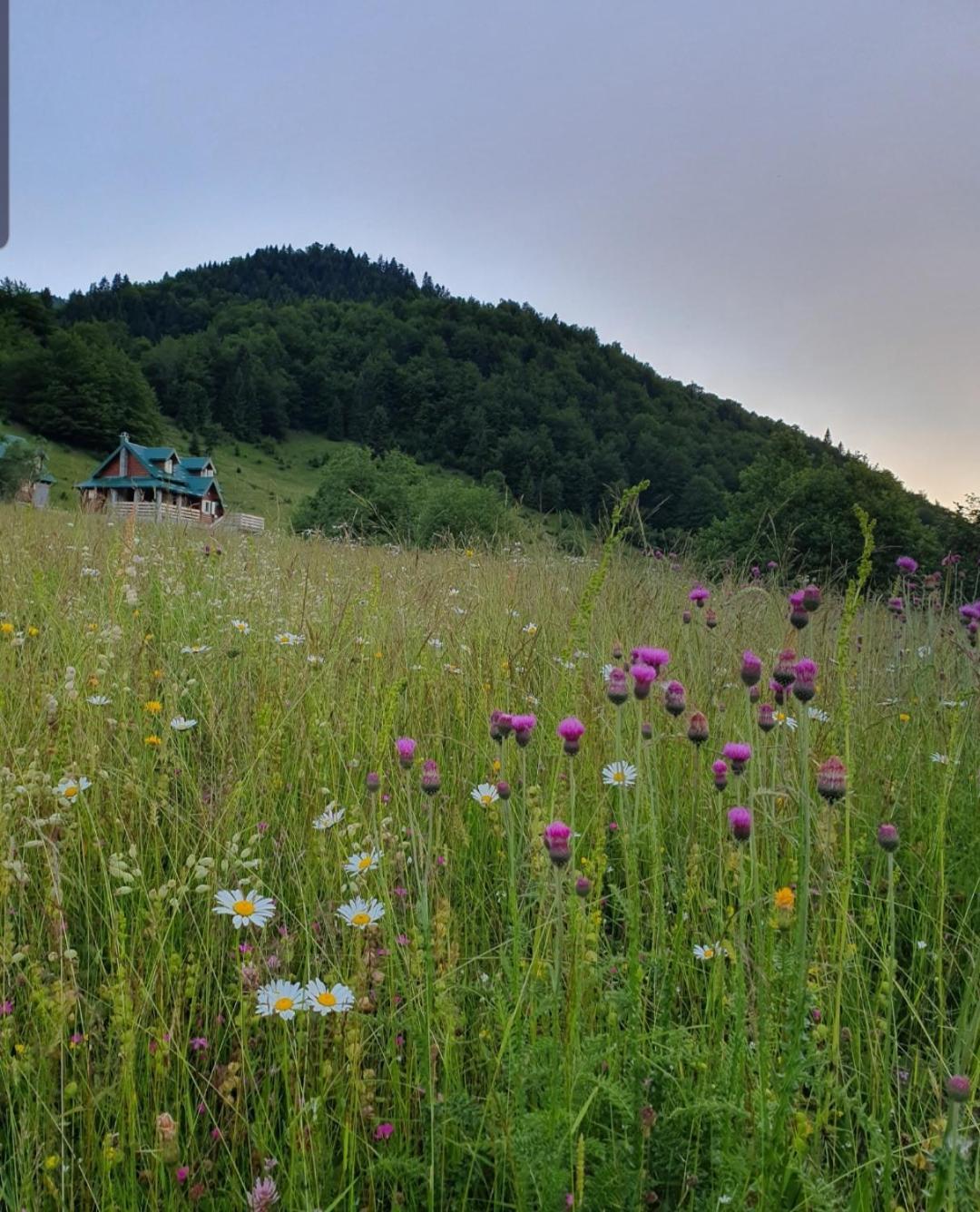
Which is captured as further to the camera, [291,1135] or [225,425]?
[225,425]

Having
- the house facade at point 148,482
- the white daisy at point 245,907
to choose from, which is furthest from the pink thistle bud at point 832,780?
the house facade at point 148,482

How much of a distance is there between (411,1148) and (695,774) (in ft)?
3.02

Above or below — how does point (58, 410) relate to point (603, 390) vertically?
below

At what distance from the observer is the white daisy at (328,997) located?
3.66 feet

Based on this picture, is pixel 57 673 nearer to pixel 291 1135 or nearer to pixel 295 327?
pixel 291 1135

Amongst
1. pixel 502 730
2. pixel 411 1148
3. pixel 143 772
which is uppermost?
pixel 502 730

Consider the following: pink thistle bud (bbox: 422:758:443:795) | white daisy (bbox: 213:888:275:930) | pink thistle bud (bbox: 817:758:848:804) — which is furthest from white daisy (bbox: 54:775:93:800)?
pink thistle bud (bbox: 817:758:848:804)

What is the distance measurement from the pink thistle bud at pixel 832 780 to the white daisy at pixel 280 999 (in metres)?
0.80

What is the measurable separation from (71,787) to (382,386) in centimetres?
6865

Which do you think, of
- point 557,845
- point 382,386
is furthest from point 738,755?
point 382,386

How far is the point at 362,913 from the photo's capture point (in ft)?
4.07

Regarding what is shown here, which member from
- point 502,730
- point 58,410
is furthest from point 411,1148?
point 58,410

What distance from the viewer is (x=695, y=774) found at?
66.2 inches

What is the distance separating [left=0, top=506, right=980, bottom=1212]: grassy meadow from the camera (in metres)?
0.98
